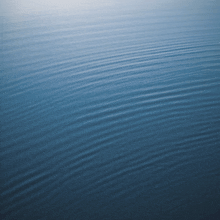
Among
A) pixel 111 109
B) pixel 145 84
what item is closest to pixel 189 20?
pixel 145 84

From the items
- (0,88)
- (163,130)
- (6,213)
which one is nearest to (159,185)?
(163,130)

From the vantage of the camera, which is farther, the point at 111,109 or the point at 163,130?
the point at 111,109

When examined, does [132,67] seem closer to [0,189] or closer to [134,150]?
[134,150]

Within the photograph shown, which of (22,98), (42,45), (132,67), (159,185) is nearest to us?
(159,185)

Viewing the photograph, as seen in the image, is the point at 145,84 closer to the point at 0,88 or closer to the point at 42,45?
the point at 0,88

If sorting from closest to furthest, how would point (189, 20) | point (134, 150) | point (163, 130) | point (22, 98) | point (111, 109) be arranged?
point (134, 150)
point (163, 130)
point (111, 109)
point (22, 98)
point (189, 20)

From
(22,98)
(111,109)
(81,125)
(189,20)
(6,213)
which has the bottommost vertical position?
(6,213)

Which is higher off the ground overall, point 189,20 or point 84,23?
point 84,23
